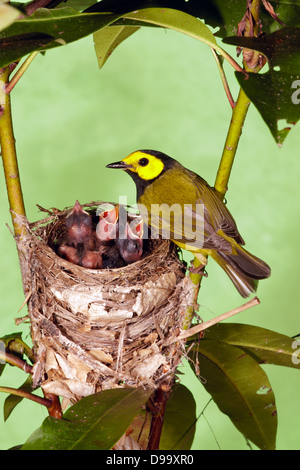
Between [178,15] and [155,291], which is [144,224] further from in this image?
[178,15]

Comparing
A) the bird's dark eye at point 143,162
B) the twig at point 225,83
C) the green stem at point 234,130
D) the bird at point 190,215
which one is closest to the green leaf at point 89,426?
the bird at point 190,215

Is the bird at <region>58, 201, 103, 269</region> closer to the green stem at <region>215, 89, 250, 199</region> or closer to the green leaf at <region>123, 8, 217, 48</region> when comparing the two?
the green stem at <region>215, 89, 250, 199</region>

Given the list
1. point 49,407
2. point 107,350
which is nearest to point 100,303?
point 107,350

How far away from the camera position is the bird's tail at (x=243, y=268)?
1.64m

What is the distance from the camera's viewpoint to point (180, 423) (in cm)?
170

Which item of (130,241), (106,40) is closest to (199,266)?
(130,241)

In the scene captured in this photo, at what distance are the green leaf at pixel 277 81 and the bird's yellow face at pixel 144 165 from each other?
732mm

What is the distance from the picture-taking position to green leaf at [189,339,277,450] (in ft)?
5.06

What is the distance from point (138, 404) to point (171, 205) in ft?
2.24

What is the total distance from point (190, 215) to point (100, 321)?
0.41 meters

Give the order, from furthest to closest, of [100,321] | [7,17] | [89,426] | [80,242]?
[80,242] < [100,321] < [89,426] < [7,17]

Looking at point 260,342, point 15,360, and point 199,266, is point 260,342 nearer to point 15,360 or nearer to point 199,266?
point 199,266

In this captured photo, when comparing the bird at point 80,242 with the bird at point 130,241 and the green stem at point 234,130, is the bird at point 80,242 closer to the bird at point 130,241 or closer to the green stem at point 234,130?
the bird at point 130,241

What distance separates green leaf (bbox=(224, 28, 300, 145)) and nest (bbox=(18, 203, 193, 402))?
0.64 meters
